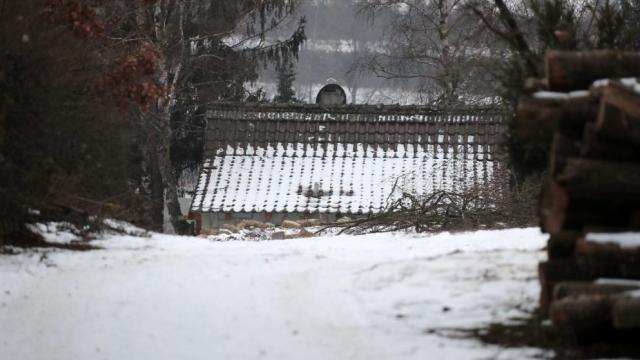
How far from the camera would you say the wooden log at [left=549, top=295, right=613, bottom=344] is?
4.98 meters

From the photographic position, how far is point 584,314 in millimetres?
4988

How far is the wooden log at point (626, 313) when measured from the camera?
482 cm

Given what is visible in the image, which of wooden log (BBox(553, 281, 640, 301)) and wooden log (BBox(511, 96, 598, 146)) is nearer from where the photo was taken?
wooden log (BBox(553, 281, 640, 301))

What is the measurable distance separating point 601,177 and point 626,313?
2.54 ft

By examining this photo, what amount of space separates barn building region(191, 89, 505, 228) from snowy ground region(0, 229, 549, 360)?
10794 mm

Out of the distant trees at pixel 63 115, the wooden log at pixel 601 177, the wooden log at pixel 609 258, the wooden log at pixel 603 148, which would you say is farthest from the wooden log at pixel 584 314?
the distant trees at pixel 63 115

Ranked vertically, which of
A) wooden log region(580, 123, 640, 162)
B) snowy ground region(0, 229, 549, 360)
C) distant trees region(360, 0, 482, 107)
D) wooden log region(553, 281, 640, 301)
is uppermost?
distant trees region(360, 0, 482, 107)

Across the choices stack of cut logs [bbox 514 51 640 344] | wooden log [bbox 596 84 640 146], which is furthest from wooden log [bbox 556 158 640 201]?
wooden log [bbox 596 84 640 146]

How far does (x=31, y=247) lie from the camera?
8875 millimetres

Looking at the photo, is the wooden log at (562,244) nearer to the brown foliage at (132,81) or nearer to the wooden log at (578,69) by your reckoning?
the wooden log at (578,69)

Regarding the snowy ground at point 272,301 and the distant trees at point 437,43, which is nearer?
the snowy ground at point 272,301

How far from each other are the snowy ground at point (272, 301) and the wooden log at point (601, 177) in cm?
93

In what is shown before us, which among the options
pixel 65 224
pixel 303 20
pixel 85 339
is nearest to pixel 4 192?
pixel 65 224

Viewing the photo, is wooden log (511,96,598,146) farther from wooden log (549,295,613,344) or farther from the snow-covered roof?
the snow-covered roof
